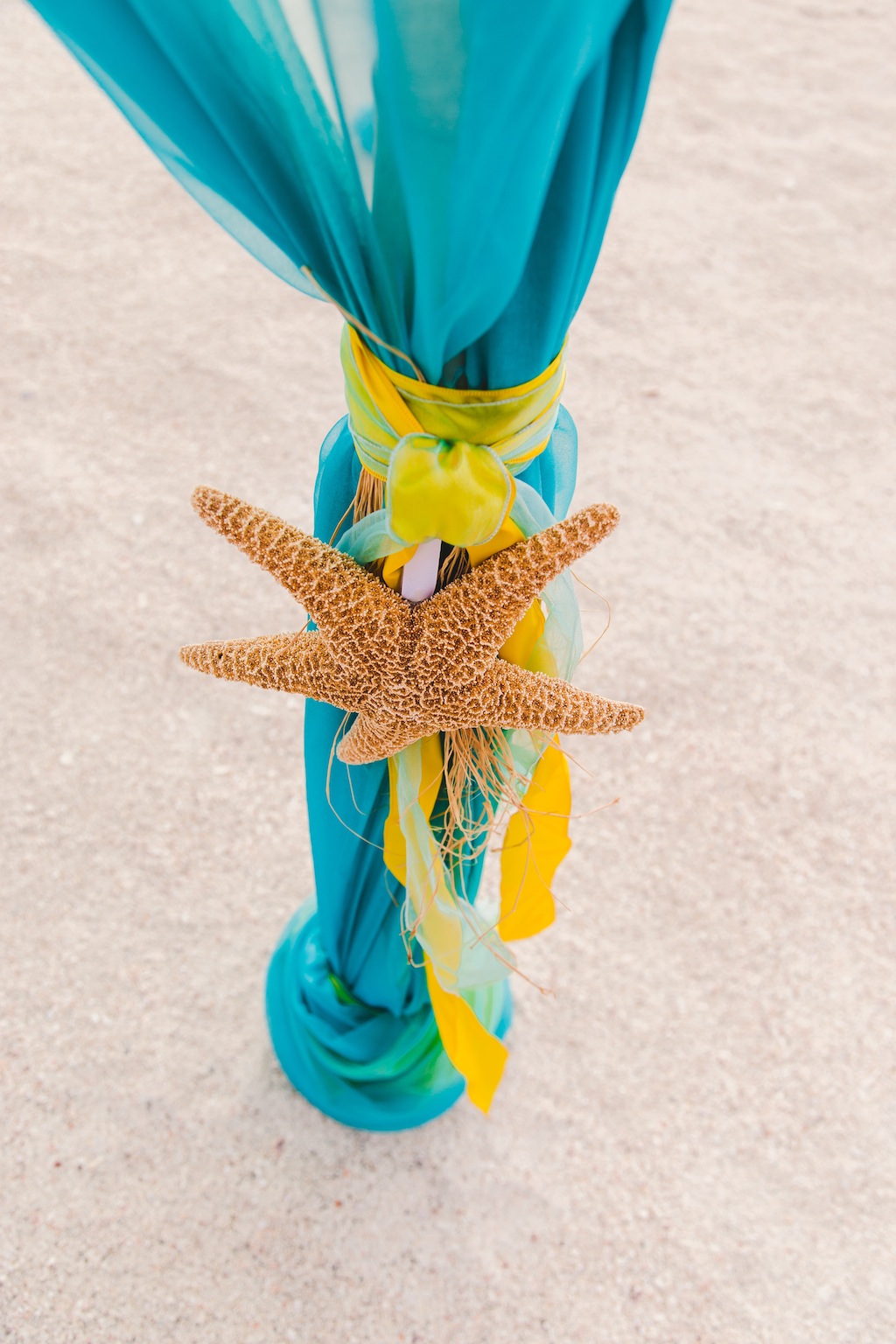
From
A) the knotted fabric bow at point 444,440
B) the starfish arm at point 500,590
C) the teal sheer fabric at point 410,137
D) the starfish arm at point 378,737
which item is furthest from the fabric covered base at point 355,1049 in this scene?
the teal sheer fabric at point 410,137

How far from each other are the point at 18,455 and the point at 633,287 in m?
2.27

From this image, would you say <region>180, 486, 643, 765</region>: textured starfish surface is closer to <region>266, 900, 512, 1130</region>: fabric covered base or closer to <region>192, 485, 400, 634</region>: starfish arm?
<region>192, 485, 400, 634</region>: starfish arm

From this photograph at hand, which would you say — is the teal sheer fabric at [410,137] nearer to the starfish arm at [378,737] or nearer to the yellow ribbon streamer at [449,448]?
the yellow ribbon streamer at [449,448]

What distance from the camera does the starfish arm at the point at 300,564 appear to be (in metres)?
1.14

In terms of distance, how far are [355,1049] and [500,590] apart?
1237 millimetres

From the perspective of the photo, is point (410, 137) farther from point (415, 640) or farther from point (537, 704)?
point (537, 704)

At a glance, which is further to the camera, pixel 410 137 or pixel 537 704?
pixel 537 704

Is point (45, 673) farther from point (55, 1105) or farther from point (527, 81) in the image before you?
point (527, 81)

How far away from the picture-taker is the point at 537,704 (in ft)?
3.96

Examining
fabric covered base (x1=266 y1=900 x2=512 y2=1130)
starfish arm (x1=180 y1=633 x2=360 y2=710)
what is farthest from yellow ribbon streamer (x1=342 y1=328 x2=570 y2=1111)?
fabric covered base (x1=266 y1=900 x2=512 y2=1130)

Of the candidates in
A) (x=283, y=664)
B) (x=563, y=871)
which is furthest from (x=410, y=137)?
(x=563, y=871)

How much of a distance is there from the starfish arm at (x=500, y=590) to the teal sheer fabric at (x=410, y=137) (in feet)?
0.59

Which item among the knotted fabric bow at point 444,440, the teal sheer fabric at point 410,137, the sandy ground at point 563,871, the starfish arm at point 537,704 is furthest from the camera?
the sandy ground at point 563,871

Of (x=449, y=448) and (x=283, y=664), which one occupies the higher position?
(x=449, y=448)
